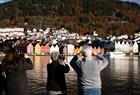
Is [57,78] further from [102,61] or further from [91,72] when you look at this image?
[102,61]

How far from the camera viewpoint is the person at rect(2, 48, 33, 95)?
7441 mm

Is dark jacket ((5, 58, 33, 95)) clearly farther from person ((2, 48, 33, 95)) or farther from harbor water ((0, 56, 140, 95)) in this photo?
harbor water ((0, 56, 140, 95))

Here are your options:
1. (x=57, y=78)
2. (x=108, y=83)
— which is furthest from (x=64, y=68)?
(x=108, y=83)

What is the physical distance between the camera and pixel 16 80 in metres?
7.55

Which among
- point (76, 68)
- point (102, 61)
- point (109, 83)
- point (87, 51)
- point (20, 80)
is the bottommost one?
point (109, 83)

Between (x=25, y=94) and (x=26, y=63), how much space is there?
44 centimetres

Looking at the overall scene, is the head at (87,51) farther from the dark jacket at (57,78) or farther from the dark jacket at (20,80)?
the dark jacket at (57,78)

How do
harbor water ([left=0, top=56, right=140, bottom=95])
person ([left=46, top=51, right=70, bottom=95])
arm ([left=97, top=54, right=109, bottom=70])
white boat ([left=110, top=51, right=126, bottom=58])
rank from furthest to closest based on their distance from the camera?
white boat ([left=110, top=51, right=126, bottom=58]) → harbor water ([left=0, top=56, right=140, bottom=95]) → person ([left=46, top=51, right=70, bottom=95]) → arm ([left=97, top=54, right=109, bottom=70])

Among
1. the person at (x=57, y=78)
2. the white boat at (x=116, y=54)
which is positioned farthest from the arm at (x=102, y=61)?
the white boat at (x=116, y=54)

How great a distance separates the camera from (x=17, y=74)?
7.53 meters

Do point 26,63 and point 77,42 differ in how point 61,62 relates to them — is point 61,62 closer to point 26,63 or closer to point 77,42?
point 26,63

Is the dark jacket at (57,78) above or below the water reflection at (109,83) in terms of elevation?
above

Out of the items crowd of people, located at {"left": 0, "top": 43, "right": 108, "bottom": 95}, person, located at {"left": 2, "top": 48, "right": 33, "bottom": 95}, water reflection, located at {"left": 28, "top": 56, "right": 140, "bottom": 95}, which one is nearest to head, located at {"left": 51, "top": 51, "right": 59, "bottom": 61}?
crowd of people, located at {"left": 0, "top": 43, "right": 108, "bottom": 95}

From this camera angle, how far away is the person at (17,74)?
7441mm
